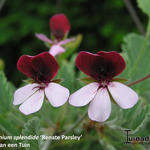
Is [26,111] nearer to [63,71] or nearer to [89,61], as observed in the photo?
[89,61]


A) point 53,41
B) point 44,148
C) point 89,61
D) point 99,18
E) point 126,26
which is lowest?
point 44,148

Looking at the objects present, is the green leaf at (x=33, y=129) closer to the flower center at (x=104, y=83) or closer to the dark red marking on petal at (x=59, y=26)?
the flower center at (x=104, y=83)

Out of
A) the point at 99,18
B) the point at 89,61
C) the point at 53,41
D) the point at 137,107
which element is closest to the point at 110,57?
the point at 89,61

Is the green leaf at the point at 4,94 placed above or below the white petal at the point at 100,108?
above

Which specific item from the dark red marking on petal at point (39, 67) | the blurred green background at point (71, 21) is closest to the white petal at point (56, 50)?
the dark red marking on petal at point (39, 67)

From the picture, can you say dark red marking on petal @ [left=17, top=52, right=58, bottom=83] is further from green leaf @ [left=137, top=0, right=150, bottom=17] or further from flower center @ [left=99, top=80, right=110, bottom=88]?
green leaf @ [left=137, top=0, right=150, bottom=17]

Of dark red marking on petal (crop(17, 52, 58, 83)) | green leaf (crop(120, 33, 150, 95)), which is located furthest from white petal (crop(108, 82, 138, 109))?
green leaf (crop(120, 33, 150, 95))

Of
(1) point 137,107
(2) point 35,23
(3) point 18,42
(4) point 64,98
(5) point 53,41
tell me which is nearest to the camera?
(4) point 64,98
